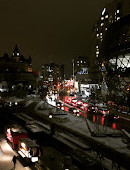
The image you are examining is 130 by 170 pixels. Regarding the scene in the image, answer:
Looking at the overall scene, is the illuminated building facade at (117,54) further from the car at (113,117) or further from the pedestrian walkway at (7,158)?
the car at (113,117)

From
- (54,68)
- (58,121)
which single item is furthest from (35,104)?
(54,68)

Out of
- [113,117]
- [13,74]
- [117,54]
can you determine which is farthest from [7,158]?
[13,74]

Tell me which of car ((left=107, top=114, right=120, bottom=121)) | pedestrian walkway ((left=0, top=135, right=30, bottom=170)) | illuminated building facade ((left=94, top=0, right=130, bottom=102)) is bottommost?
pedestrian walkway ((left=0, top=135, right=30, bottom=170))

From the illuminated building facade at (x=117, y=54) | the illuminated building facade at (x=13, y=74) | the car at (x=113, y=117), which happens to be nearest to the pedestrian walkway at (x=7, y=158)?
the illuminated building facade at (x=117, y=54)

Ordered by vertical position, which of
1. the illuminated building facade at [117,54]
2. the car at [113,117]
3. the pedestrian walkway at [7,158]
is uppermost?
the illuminated building facade at [117,54]

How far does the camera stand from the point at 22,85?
57.4m

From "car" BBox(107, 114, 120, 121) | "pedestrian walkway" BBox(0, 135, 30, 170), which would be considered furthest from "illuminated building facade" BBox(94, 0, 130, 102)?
"car" BBox(107, 114, 120, 121)

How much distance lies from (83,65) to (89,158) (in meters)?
117

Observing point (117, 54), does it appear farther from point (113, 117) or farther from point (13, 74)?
point (13, 74)

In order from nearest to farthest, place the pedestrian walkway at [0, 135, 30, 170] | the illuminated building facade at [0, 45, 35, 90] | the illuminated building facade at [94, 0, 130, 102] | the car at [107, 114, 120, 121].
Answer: the illuminated building facade at [94, 0, 130, 102]
the pedestrian walkway at [0, 135, 30, 170]
the car at [107, 114, 120, 121]
the illuminated building facade at [0, 45, 35, 90]

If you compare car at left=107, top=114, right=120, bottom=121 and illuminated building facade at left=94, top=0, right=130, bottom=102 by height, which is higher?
illuminated building facade at left=94, top=0, right=130, bottom=102

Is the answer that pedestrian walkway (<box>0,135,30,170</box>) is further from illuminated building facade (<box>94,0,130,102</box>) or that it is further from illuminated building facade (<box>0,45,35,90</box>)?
illuminated building facade (<box>0,45,35,90</box>)

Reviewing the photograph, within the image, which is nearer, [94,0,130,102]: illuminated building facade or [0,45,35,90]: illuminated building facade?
[94,0,130,102]: illuminated building facade

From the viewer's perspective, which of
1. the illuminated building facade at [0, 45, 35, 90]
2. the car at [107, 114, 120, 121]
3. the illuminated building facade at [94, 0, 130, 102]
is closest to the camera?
the illuminated building facade at [94, 0, 130, 102]
